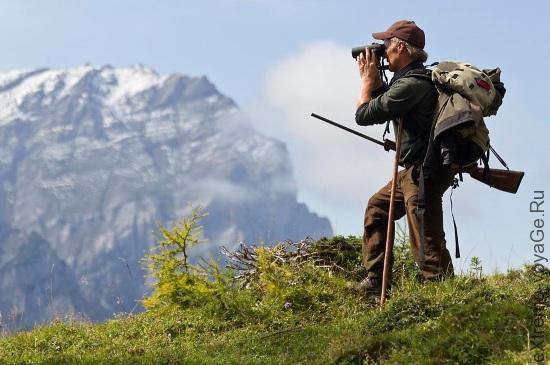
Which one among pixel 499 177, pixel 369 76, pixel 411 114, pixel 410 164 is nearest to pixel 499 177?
pixel 499 177

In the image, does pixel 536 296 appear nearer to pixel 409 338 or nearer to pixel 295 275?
pixel 409 338

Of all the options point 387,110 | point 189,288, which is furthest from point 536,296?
point 189,288

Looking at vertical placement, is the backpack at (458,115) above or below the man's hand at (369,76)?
below

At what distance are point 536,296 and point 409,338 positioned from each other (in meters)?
1.88

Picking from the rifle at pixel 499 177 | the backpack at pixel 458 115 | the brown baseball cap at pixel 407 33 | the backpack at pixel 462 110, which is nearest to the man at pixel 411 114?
the brown baseball cap at pixel 407 33

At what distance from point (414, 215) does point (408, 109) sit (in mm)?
1362

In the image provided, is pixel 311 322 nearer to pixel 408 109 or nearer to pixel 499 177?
pixel 499 177

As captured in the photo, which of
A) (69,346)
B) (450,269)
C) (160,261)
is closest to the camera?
(450,269)

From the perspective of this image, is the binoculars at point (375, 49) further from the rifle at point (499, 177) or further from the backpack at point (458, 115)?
the rifle at point (499, 177)

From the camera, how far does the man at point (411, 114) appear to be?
10.0m

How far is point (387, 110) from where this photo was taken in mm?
9977

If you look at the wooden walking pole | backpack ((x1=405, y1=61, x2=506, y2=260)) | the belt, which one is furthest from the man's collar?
the belt

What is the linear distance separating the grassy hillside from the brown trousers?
29 centimetres

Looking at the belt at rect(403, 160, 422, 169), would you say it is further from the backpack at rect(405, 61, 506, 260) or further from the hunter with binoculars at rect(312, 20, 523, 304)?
the backpack at rect(405, 61, 506, 260)
